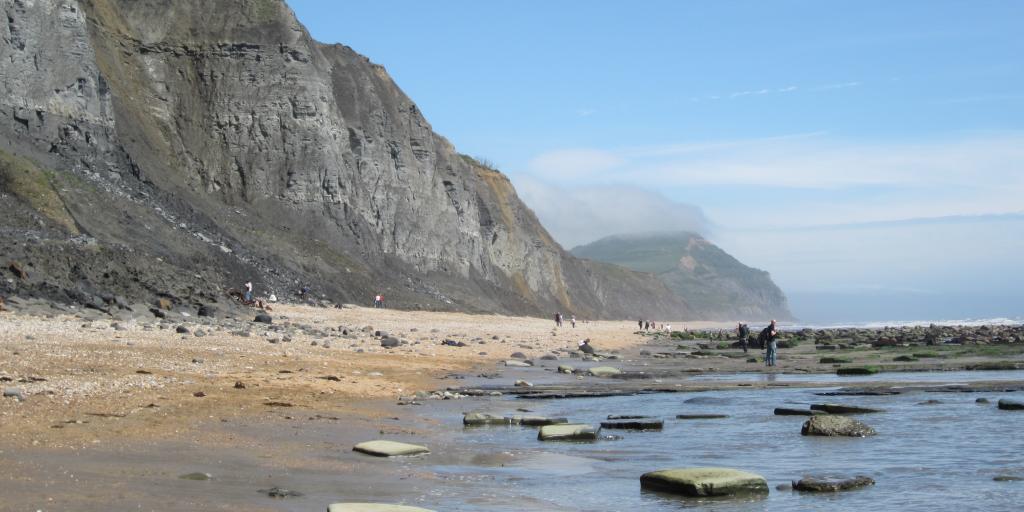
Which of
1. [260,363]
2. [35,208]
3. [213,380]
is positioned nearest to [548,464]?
[213,380]

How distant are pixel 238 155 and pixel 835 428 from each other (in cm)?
6101

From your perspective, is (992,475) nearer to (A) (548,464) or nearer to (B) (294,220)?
(A) (548,464)

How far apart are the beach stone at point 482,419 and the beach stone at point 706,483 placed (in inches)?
211

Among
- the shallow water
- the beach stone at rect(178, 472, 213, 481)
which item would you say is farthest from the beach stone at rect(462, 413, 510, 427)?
the shallow water

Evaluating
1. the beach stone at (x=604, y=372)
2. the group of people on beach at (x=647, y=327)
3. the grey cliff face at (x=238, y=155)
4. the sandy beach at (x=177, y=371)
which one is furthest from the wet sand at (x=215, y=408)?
the group of people on beach at (x=647, y=327)

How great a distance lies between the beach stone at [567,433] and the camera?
47.5 ft

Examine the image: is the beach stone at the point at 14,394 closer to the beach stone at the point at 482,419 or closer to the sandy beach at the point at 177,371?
the sandy beach at the point at 177,371

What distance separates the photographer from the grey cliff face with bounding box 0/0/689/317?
166 ft

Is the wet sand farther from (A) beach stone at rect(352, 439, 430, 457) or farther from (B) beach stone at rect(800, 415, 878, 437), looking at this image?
(B) beach stone at rect(800, 415, 878, 437)

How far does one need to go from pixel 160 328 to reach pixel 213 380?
876 centimetres

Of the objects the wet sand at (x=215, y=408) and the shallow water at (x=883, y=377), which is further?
the shallow water at (x=883, y=377)

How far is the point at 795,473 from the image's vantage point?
11961mm

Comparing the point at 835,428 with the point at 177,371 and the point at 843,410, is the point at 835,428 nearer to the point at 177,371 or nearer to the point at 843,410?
the point at 843,410

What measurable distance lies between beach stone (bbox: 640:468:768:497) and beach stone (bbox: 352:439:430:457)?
9.68 feet
